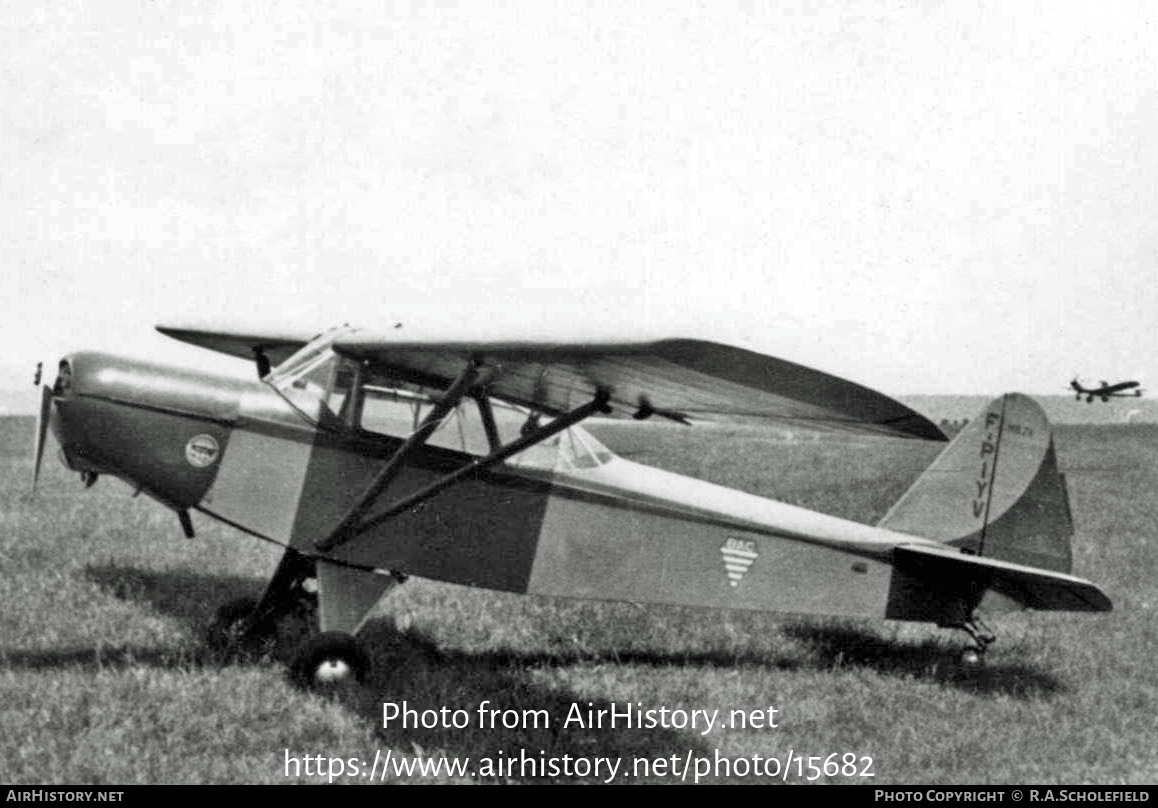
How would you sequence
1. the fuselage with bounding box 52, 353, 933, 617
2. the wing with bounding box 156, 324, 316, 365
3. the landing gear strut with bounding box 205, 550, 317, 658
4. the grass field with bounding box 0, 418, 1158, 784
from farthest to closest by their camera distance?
the wing with bounding box 156, 324, 316, 365 < the landing gear strut with bounding box 205, 550, 317, 658 < the fuselage with bounding box 52, 353, 933, 617 < the grass field with bounding box 0, 418, 1158, 784

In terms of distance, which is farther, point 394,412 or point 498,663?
point 498,663

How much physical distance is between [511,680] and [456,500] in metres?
1.16

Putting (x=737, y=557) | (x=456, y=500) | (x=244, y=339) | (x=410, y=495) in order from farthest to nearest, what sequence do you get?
(x=244, y=339), (x=737, y=557), (x=456, y=500), (x=410, y=495)

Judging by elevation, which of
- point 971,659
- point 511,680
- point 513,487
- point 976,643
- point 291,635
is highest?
point 513,487

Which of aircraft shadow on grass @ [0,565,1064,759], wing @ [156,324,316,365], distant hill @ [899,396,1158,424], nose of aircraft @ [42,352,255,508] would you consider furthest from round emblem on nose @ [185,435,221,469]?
distant hill @ [899,396,1158,424]

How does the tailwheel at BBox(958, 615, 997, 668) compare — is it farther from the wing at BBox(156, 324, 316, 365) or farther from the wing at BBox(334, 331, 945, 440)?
the wing at BBox(156, 324, 316, 365)

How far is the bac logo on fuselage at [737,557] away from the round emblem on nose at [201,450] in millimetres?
3389

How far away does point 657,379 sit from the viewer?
4.86 meters

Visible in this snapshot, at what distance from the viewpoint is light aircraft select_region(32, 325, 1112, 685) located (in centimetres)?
536

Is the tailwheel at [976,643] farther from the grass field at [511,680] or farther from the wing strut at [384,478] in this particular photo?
the wing strut at [384,478]

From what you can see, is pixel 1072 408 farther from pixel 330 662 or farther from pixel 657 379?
pixel 330 662

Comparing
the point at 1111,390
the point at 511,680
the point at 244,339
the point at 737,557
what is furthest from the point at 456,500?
the point at 1111,390

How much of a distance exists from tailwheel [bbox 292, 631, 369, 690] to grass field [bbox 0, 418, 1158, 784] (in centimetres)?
13

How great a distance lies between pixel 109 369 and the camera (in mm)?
5410
